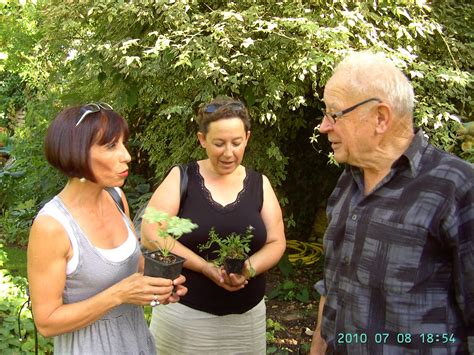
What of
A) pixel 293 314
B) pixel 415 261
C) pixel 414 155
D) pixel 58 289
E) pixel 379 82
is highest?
pixel 379 82

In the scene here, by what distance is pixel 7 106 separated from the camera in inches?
564

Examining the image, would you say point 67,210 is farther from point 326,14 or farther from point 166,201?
point 326,14

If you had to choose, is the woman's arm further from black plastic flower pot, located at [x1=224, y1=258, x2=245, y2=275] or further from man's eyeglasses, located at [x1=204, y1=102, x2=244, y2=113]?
man's eyeglasses, located at [x1=204, y1=102, x2=244, y2=113]

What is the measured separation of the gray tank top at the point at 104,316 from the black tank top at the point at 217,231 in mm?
433

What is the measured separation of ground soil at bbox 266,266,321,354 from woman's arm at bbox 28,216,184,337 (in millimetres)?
2593

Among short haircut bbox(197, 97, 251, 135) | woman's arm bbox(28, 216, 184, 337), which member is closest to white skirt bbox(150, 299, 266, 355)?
woman's arm bbox(28, 216, 184, 337)

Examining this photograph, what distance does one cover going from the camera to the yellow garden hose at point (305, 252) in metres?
6.42

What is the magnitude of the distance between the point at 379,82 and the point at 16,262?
19.8 feet

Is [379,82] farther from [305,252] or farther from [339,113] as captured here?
[305,252]

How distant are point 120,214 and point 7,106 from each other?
44.9ft

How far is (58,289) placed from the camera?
1836 mm

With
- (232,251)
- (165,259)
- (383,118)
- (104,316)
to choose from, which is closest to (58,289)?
(104,316)

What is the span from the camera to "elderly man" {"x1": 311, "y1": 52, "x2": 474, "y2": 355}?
1.69 m

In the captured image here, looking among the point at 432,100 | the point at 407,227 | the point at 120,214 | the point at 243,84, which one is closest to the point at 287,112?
the point at 243,84
